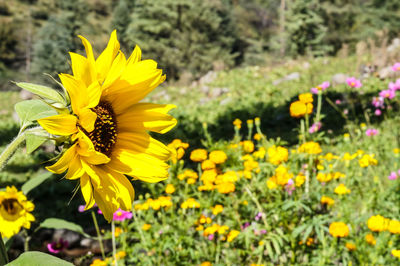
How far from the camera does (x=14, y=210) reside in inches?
57.6

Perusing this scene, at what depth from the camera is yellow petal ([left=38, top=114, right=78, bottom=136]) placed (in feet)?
1.83

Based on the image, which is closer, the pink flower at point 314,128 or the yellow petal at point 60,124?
the yellow petal at point 60,124

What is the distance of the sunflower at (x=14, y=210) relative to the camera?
4.55 feet

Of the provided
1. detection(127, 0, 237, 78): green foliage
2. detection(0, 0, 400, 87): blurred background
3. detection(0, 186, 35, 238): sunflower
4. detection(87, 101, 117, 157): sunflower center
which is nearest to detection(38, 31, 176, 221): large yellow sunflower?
detection(87, 101, 117, 157): sunflower center

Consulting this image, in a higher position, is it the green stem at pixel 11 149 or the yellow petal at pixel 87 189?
the green stem at pixel 11 149

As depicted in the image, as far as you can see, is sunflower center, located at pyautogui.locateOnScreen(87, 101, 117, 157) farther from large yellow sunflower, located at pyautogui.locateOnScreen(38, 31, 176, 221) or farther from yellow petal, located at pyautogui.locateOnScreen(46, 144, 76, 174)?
yellow petal, located at pyautogui.locateOnScreen(46, 144, 76, 174)

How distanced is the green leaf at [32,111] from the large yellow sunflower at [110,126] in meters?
0.03

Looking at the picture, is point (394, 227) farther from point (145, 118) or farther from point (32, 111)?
point (32, 111)

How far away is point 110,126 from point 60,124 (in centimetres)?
19

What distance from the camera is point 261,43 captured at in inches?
1108

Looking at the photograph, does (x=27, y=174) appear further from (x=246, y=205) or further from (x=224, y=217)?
(x=246, y=205)

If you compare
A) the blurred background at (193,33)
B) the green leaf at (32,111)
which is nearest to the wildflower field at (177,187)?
the green leaf at (32,111)

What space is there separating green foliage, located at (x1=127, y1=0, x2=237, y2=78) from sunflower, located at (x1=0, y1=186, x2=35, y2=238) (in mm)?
20185

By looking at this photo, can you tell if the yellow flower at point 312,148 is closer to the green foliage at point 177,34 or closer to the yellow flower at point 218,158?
the yellow flower at point 218,158
